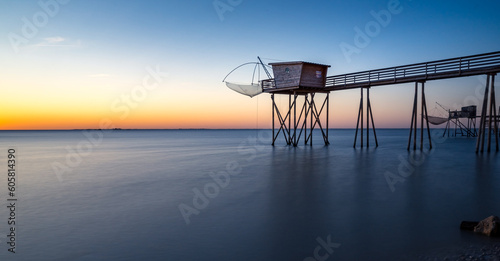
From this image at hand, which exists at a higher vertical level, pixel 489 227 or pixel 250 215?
pixel 489 227

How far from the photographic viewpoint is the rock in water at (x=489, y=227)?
5.93 metres

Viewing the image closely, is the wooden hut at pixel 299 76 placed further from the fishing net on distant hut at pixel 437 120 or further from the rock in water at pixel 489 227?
the fishing net on distant hut at pixel 437 120

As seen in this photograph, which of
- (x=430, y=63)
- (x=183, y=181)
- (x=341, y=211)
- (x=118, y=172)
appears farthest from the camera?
(x=430, y=63)

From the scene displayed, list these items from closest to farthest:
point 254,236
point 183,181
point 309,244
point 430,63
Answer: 1. point 309,244
2. point 254,236
3. point 183,181
4. point 430,63

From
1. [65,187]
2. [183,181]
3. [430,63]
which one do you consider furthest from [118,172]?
[430,63]

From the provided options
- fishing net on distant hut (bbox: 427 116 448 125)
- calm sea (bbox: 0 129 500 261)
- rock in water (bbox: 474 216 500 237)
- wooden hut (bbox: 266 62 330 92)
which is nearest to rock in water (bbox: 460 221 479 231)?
rock in water (bbox: 474 216 500 237)

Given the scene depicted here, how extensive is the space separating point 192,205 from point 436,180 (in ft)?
34.1

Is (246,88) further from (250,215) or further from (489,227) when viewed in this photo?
(489,227)

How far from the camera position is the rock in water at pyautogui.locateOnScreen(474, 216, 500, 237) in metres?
5.93

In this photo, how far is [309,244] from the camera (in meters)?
6.12

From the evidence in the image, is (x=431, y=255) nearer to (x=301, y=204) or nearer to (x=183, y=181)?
(x=301, y=204)

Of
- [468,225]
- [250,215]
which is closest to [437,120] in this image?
[468,225]

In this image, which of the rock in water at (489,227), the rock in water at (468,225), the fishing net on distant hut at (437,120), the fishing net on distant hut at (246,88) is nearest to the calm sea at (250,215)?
the rock in water at (489,227)

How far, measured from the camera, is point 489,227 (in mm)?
6004
